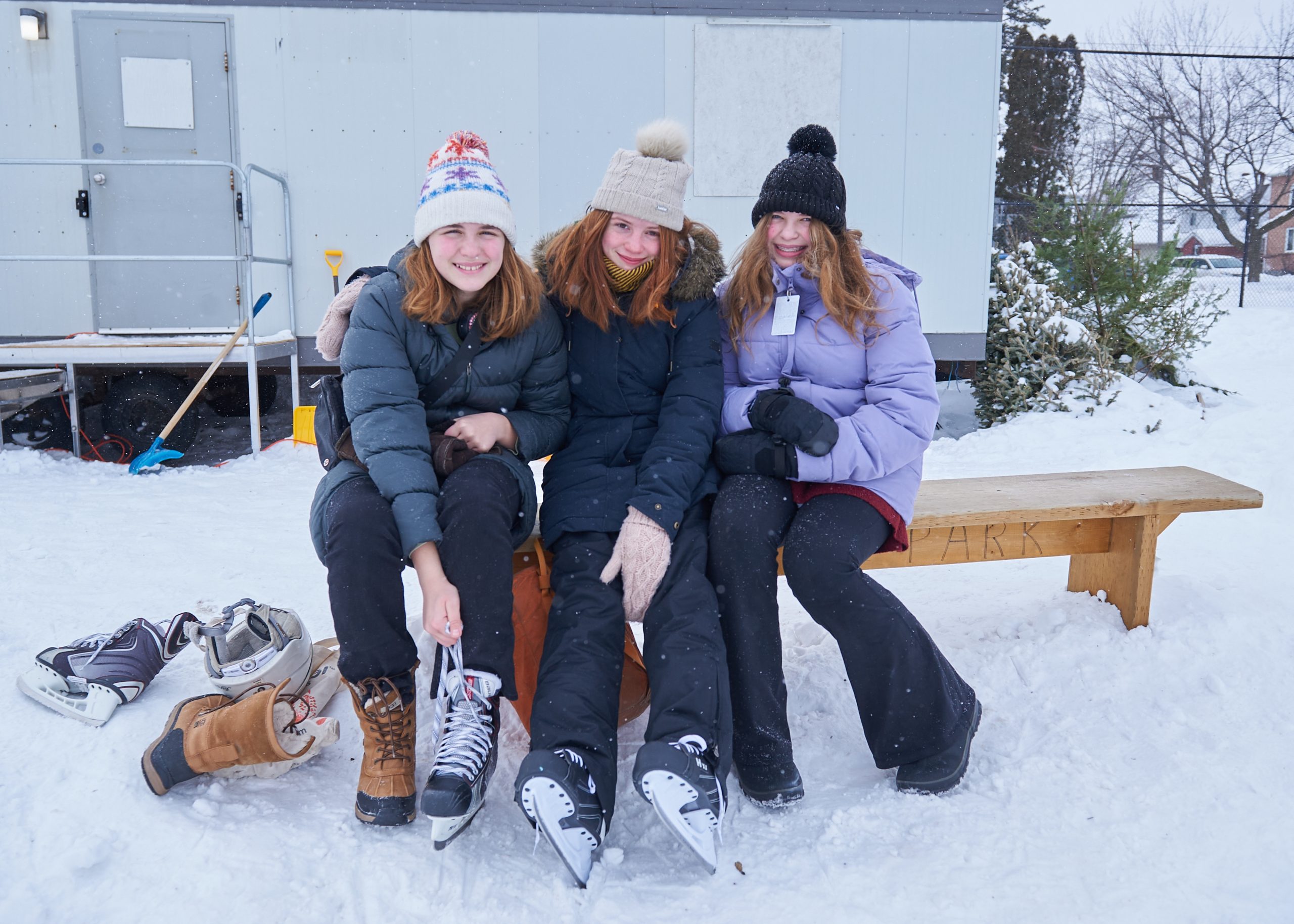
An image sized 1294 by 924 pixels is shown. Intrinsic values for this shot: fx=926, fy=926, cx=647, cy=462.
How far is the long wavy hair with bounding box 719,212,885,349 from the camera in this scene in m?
2.27

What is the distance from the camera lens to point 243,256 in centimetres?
538

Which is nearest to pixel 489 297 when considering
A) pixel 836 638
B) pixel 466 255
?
pixel 466 255

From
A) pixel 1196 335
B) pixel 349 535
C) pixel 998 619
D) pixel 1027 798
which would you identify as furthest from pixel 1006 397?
pixel 349 535

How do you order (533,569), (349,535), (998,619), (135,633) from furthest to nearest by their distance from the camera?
(998,619)
(135,633)
(533,569)
(349,535)

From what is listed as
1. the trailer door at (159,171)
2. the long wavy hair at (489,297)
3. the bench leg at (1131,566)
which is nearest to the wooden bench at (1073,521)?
the bench leg at (1131,566)

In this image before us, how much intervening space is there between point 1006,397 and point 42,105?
254 inches

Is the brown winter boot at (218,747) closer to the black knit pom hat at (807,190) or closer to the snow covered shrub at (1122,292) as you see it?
the black knit pom hat at (807,190)

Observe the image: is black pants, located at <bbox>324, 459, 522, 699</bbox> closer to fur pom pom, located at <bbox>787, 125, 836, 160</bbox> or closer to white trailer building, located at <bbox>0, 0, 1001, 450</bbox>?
fur pom pom, located at <bbox>787, 125, 836, 160</bbox>

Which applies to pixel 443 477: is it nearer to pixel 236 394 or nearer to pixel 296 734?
pixel 296 734

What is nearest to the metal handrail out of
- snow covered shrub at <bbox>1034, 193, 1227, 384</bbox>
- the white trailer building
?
the white trailer building

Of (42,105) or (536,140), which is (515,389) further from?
(42,105)

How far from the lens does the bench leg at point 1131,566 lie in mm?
2561

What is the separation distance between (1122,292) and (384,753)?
6.41 m

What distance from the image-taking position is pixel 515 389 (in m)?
2.27
